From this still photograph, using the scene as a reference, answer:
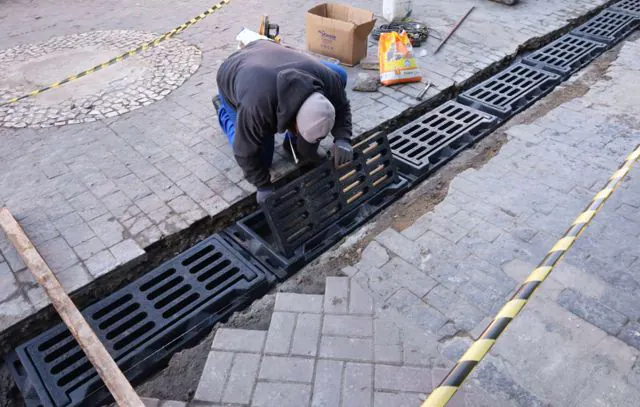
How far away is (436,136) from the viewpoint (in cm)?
445

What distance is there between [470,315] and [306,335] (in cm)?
108

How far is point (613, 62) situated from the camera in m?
5.70

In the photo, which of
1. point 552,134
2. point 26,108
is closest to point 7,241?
point 26,108

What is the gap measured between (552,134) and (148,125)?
13.9 ft

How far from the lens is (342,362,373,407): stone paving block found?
2451 mm

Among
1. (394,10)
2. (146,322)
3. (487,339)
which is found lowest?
(146,322)

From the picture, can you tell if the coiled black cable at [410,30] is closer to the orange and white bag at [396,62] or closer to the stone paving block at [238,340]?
the orange and white bag at [396,62]

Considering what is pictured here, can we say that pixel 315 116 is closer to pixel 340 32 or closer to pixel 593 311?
pixel 593 311

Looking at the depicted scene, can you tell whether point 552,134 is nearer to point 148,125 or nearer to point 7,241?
point 148,125

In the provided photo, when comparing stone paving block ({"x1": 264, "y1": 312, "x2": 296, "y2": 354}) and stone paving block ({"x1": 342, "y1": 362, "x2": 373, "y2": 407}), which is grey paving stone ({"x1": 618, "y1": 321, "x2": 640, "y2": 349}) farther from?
stone paving block ({"x1": 264, "y1": 312, "x2": 296, "y2": 354})

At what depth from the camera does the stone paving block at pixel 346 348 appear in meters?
2.67

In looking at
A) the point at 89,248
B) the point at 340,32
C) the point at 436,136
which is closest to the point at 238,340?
the point at 89,248

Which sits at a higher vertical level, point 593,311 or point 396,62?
point 396,62

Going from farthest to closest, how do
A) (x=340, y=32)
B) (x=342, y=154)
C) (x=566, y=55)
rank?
(x=566, y=55), (x=340, y=32), (x=342, y=154)
